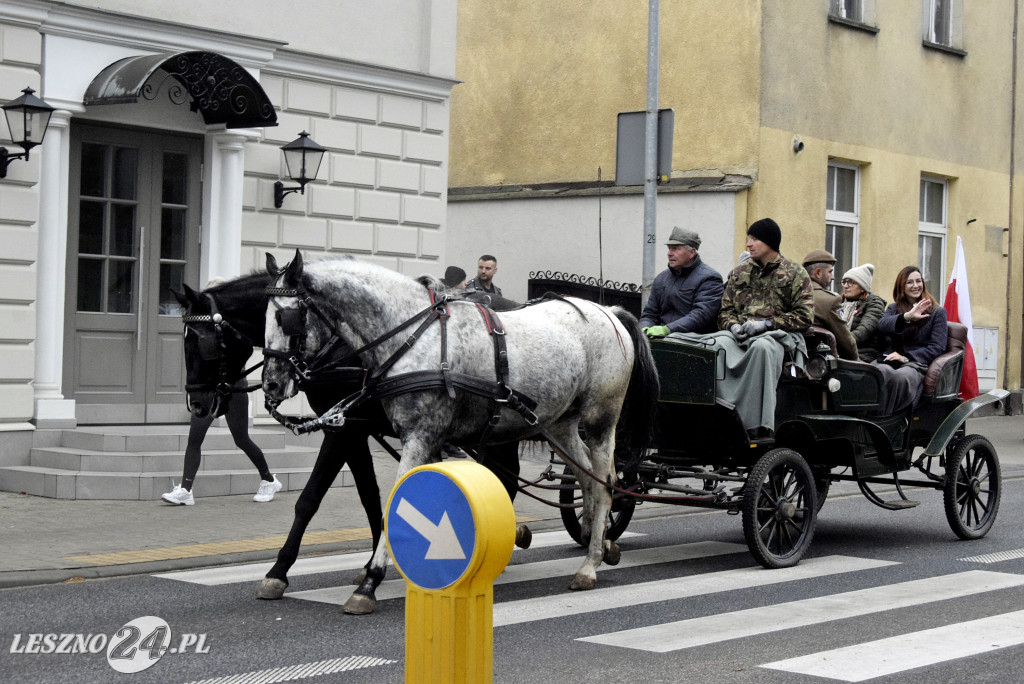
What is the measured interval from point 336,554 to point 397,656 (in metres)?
3.23

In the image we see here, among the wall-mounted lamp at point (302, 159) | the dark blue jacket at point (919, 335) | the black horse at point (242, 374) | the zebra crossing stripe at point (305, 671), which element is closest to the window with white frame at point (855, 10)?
the wall-mounted lamp at point (302, 159)

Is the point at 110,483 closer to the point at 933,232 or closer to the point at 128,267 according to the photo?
the point at 128,267

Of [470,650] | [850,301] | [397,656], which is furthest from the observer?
[850,301]

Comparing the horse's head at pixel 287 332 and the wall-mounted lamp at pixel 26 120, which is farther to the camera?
the wall-mounted lamp at pixel 26 120

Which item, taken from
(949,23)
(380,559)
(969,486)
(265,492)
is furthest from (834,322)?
(949,23)

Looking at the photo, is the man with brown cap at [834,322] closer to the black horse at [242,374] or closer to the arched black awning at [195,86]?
the black horse at [242,374]

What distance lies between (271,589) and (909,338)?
5.34 meters

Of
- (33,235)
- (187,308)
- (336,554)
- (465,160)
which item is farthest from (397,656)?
(465,160)

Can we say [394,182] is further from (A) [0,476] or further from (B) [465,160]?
(B) [465,160]

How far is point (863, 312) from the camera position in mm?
10406

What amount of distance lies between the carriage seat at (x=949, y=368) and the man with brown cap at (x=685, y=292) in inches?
67.4

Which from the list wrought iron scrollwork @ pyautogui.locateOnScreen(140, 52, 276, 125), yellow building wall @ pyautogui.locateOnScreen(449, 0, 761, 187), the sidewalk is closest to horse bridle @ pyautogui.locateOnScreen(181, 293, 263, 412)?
the sidewalk

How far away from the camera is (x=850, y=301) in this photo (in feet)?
35.1

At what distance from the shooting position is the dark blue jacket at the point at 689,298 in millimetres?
9148
